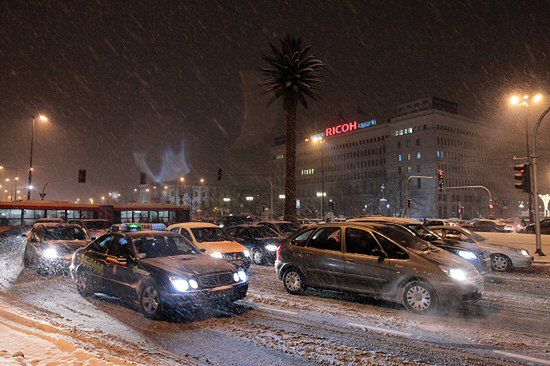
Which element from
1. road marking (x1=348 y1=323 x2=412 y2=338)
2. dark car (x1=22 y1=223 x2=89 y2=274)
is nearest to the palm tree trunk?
dark car (x1=22 y1=223 x2=89 y2=274)

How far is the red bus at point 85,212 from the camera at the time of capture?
89.6 feet

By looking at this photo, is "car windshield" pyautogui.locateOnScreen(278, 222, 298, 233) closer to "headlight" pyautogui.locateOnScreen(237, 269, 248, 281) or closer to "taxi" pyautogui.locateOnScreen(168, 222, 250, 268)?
"taxi" pyautogui.locateOnScreen(168, 222, 250, 268)

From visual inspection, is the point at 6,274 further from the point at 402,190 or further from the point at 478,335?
the point at 402,190

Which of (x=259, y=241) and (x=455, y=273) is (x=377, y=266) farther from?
(x=259, y=241)

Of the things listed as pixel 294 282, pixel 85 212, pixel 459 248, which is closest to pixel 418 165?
pixel 85 212

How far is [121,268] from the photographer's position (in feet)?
27.2

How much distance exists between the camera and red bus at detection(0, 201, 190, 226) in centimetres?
2731

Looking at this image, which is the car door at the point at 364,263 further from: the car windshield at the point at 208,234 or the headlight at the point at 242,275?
the car windshield at the point at 208,234

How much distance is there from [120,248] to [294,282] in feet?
12.5

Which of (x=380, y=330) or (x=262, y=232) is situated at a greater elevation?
(x=262, y=232)

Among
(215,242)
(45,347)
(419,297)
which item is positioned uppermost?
(215,242)

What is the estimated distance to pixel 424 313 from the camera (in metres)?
7.75

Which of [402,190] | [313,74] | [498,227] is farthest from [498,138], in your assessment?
[313,74]

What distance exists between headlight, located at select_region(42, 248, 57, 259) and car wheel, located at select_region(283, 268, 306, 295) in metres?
7.30
